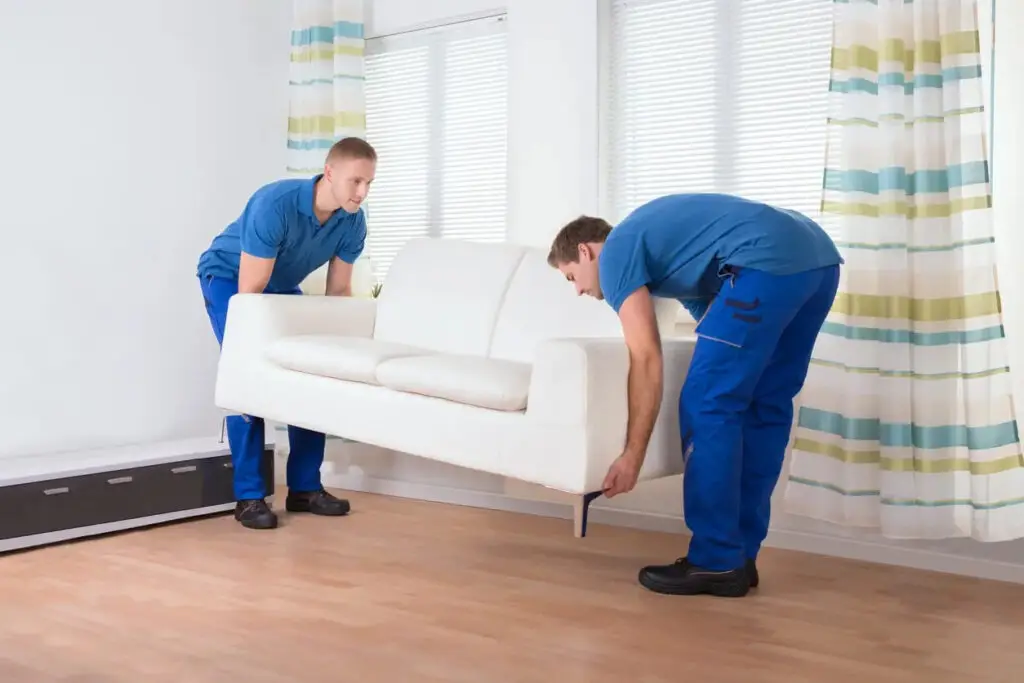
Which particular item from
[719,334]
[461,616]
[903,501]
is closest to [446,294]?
[719,334]

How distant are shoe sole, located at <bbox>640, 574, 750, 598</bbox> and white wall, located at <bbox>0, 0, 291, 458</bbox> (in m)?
2.46

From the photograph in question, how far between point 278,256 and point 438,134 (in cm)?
115

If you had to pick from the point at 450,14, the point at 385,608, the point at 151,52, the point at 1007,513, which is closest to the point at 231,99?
the point at 151,52

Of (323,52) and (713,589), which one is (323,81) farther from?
(713,589)

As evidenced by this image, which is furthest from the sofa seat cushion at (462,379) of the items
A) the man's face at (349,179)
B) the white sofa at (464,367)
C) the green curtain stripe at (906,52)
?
the green curtain stripe at (906,52)

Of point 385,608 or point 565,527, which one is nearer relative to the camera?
point 385,608

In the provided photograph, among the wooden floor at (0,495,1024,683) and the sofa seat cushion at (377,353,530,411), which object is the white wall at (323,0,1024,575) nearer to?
the wooden floor at (0,495,1024,683)

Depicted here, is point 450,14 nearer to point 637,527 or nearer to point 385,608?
point 637,527

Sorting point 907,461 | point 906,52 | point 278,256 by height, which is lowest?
point 907,461

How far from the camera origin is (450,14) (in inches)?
169

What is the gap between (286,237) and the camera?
3.52m

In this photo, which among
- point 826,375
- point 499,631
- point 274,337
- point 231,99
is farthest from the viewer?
point 231,99

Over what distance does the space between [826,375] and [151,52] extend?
3004 millimetres

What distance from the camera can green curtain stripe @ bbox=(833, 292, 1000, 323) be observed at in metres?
2.79
